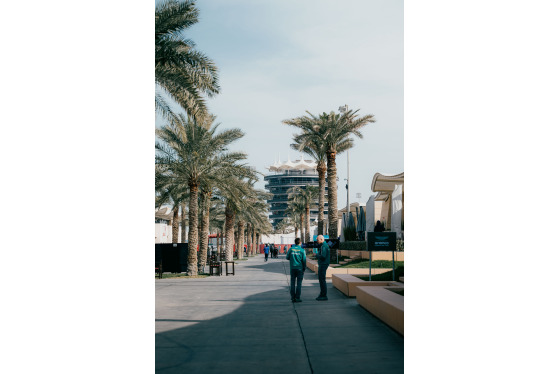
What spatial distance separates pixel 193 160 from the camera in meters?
23.6

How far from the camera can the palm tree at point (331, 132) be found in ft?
94.1

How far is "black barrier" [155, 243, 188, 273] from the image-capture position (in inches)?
1069

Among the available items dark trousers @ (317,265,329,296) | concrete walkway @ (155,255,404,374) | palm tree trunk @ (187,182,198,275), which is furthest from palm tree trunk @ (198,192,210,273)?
dark trousers @ (317,265,329,296)

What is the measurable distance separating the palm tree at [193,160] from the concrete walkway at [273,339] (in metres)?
11.7

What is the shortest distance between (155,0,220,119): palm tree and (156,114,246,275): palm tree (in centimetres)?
886

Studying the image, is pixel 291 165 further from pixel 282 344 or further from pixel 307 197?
pixel 282 344

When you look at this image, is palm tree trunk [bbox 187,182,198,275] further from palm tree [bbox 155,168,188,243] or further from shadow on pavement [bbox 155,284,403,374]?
shadow on pavement [bbox 155,284,403,374]

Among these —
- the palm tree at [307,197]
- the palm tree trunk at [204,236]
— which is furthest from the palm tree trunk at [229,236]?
the palm tree at [307,197]
